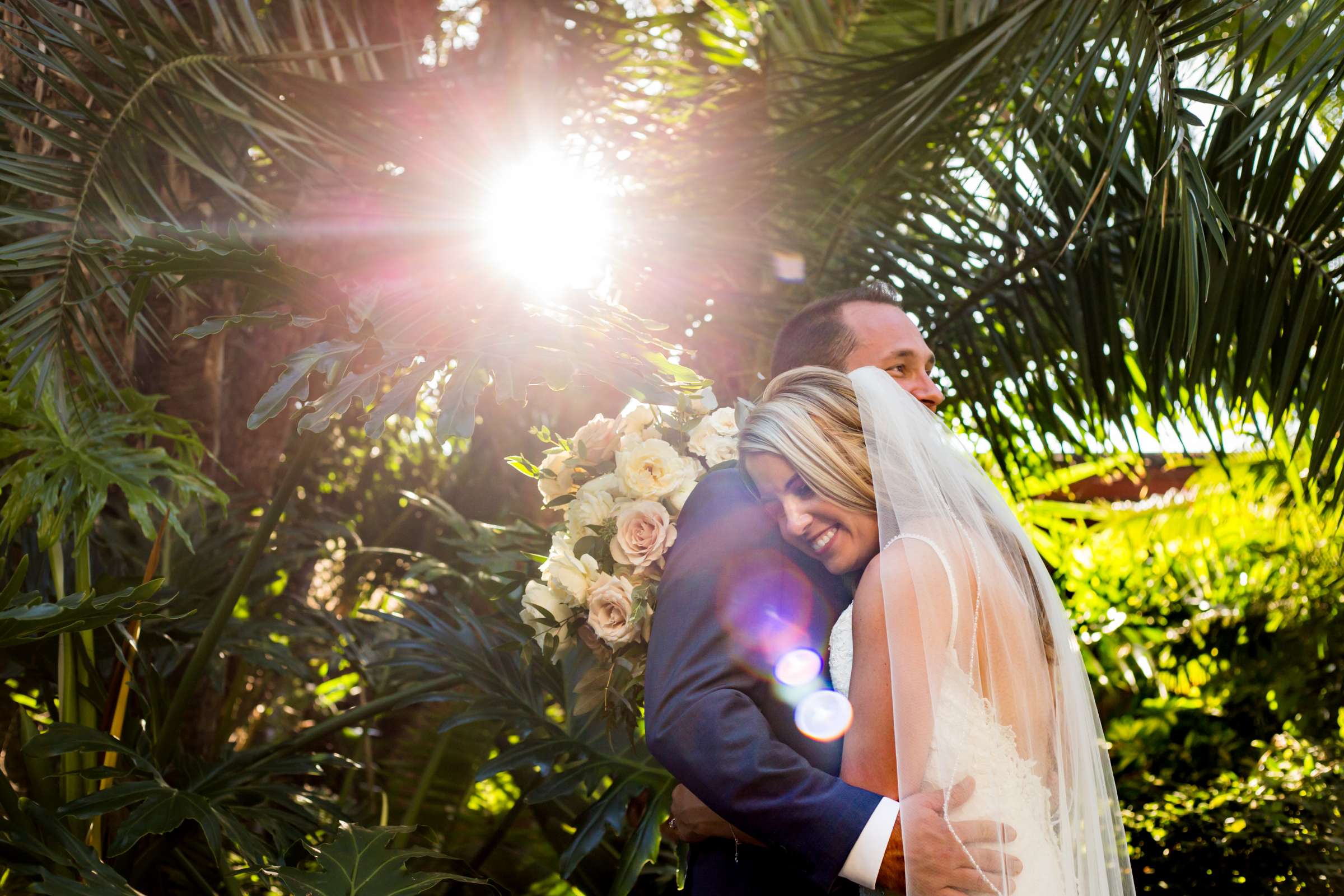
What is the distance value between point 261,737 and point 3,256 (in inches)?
165

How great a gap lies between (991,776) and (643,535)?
793 millimetres

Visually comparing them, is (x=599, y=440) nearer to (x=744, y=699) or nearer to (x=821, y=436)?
(x=821, y=436)

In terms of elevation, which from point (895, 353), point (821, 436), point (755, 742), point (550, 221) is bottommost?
point (755, 742)

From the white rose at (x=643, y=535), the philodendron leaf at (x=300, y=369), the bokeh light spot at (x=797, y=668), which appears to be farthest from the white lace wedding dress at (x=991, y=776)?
the philodendron leaf at (x=300, y=369)

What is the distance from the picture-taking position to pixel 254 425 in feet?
5.53

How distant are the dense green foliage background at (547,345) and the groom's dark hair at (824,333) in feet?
0.82

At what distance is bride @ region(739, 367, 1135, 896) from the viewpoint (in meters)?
1.52

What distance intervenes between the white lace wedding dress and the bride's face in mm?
165

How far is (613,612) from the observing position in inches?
78.3

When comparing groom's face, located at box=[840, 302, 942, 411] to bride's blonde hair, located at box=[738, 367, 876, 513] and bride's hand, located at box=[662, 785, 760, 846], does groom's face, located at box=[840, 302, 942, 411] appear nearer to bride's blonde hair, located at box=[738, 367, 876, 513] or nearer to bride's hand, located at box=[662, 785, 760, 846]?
bride's blonde hair, located at box=[738, 367, 876, 513]

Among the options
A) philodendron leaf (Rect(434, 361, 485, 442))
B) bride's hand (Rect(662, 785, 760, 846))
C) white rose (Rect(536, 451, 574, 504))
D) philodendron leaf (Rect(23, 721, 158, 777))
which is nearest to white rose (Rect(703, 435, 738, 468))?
white rose (Rect(536, 451, 574, 504))

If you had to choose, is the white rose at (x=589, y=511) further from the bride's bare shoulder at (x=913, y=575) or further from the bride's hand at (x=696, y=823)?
the bride's bare shoulder at (x=913, y=575)

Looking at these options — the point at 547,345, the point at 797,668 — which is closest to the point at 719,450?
the point at 547,345

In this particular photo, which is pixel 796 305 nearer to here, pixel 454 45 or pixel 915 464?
pixel 915 464
